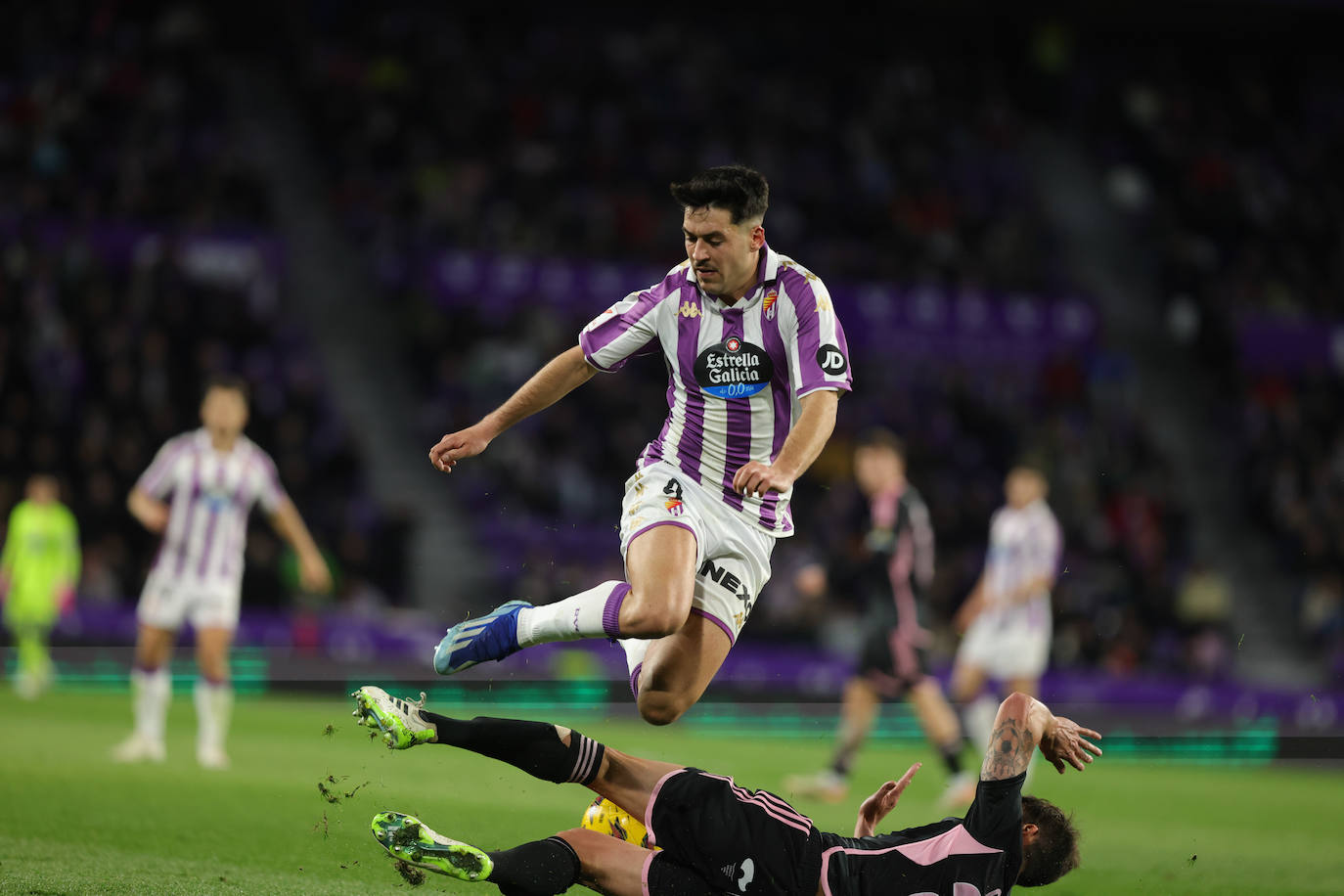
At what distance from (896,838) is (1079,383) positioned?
16.7 meters

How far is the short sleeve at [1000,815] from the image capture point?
4.91m

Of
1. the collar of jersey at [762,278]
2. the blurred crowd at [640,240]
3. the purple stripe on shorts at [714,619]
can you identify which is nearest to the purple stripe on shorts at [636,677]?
the purple stripe on shorts at [714,619]

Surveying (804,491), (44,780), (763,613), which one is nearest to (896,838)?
(44,780)

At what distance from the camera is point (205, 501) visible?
10234 millimetres

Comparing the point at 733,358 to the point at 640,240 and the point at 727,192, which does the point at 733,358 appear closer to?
the point at 727,192

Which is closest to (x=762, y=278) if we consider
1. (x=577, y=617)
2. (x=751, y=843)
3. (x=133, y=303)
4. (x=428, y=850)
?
(x=577, y=617)

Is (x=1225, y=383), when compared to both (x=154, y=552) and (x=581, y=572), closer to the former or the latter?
(x=581, y=572)

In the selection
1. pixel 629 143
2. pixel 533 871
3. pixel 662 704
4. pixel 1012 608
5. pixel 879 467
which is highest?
pixel 629 143

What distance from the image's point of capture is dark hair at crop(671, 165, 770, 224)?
575cm

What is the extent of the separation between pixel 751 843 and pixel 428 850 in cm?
106

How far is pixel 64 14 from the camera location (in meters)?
19.0

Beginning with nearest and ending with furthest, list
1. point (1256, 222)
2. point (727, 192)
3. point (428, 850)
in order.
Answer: point (428, 850) < point (727, 192) < point (1256, 222)

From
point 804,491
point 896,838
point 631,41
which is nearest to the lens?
point 896,838

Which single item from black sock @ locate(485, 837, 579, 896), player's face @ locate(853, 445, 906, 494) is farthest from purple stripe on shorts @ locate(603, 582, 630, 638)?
player's face @ locate(853, 445, 906, 494)
